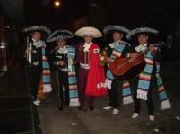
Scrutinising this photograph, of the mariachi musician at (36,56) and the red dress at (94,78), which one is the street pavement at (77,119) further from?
the mariachi musician at (36,56)

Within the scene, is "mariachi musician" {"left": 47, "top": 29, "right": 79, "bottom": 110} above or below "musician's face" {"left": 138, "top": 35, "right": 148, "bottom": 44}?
below

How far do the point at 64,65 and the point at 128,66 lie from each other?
1785 mm

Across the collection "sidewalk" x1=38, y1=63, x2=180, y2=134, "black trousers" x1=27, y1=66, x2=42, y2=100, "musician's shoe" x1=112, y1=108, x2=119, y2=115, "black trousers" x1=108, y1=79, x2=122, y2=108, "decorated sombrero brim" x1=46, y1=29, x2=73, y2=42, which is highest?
"decorated sombrero brim" x1=46, y1=29, x2=73, y2=42

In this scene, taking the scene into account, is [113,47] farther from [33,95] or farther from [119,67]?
[33,95]

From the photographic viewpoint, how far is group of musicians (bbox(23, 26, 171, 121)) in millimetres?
7000

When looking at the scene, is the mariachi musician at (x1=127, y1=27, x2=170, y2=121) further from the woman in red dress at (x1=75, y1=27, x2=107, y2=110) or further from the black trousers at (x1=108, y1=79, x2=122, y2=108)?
the woman in red dress at (x1=75, y1=27, x2=107, y2=110)

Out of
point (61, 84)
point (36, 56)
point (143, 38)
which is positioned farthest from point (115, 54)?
point (36, 56)

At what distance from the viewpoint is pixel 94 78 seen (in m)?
7.85

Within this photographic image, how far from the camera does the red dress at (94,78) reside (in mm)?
A: 7836

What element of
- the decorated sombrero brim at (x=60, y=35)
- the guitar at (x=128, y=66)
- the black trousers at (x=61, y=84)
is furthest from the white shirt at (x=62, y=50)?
the guitar at (x=128, y=66)

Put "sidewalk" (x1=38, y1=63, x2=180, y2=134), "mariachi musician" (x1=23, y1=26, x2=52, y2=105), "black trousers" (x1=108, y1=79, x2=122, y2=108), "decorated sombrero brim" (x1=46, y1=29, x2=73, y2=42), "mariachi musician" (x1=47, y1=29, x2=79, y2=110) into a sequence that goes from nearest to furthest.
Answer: "sidewalk" (x1=38, y1=63, x2=180, y2=134)
"black trousers" (x1=108, y1=79, x2=122, y2=108)
"decorated sombrero brim" (x1=46, y1=29, x2=73, y2=42)
"mariachi musician" (x1=47, y1=29, x2=79, y2=110)
"mariachi musician" (x1=23, y1=26, x2=52, y2=105)

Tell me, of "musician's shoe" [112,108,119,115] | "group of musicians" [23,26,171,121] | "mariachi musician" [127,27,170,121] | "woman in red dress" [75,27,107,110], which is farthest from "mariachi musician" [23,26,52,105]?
"mariachi musician" [127,27,170,121]

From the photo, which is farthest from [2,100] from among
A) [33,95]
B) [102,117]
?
[102,117]

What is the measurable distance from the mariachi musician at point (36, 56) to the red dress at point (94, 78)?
1.31 m
